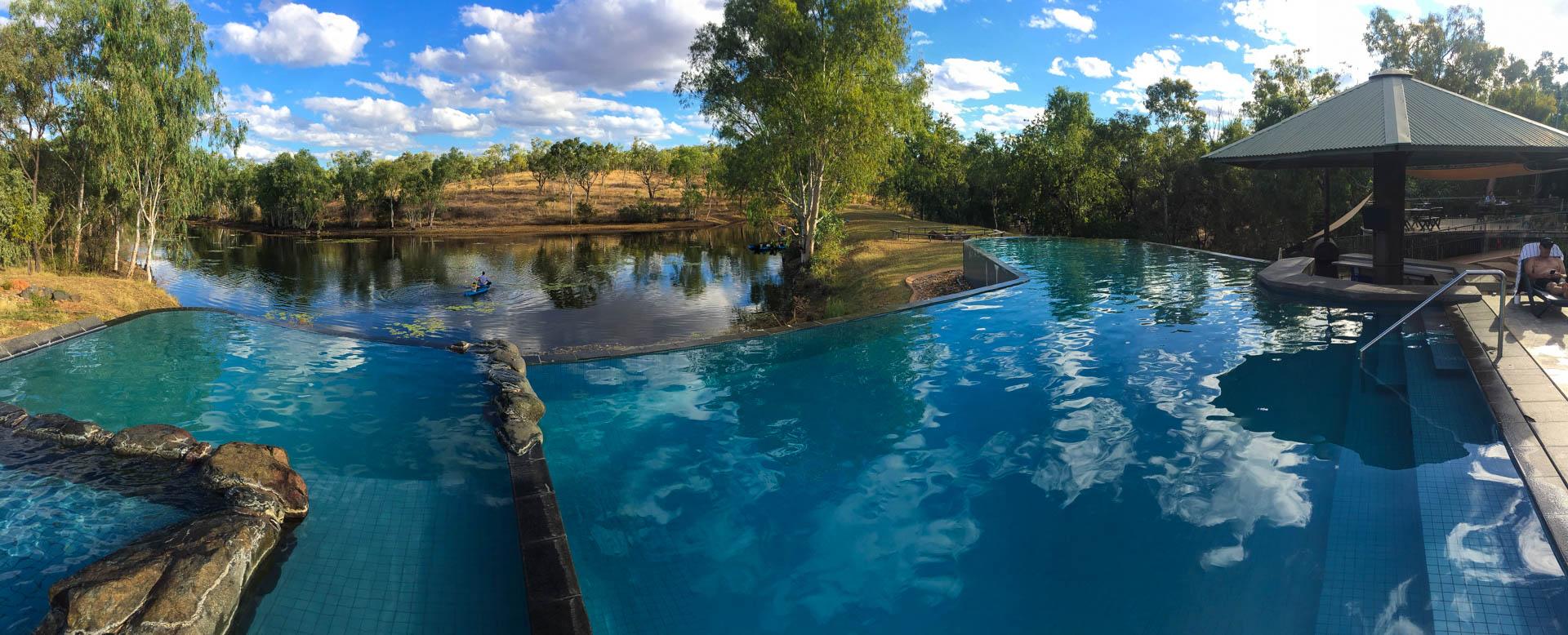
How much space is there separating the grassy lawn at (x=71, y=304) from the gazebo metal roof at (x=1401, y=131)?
903 inches

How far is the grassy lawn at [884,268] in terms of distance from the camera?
20.7m

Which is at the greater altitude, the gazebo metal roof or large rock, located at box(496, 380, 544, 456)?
the gazebo metal roof

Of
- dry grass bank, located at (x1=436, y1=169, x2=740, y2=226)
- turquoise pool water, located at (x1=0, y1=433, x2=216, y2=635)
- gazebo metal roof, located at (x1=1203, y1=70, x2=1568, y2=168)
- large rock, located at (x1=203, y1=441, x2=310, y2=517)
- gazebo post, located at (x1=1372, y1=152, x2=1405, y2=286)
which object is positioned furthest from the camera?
dry grass bank, located at (x1=436, y1=169, x2=740, y2=226)

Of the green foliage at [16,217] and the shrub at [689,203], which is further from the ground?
the shrub at [689,203]

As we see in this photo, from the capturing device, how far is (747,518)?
611 cm

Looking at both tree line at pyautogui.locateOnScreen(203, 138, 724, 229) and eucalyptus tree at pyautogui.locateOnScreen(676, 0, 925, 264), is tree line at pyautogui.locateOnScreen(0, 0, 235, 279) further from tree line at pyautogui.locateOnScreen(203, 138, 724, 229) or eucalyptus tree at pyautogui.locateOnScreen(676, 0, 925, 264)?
tree line at pyautogui.locateOnScreen(203, 138, 724, 229)

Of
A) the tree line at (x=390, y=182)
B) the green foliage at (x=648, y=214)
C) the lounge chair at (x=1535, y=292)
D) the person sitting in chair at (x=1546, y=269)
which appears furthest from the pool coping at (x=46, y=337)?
the green foliage at (x=648, y=214)

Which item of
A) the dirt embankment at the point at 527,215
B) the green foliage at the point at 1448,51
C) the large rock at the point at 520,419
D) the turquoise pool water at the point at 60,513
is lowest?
the turquoise pool water at the point at 60,513

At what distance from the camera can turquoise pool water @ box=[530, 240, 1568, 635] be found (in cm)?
468

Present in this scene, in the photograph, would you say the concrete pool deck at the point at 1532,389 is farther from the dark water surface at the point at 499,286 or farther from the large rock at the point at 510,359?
the dark water surface at the point at 499,286

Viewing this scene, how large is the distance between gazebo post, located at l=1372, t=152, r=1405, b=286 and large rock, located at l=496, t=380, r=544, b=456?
13705 mm

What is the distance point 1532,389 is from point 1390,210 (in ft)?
22.7

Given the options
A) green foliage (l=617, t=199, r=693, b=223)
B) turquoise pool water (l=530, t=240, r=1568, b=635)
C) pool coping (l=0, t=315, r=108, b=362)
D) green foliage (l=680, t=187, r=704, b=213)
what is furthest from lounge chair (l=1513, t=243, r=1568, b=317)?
green foliage (l=617, t=199, r=693, b=223)

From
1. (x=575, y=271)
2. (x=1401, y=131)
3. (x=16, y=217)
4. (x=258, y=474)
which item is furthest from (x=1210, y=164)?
(x=16, y=217)
